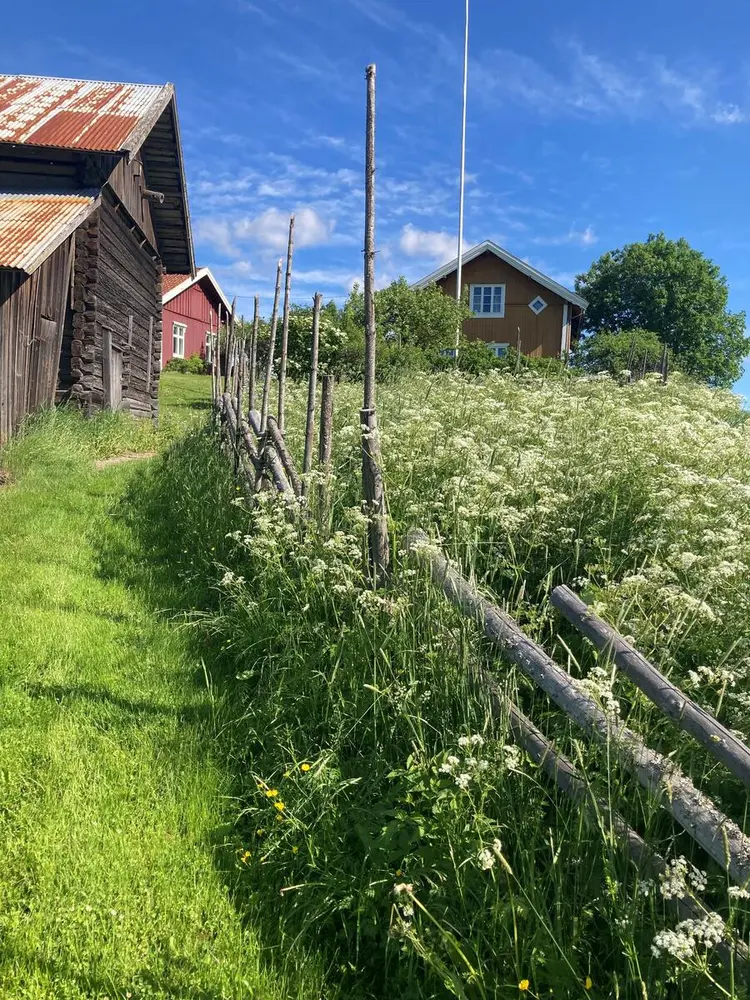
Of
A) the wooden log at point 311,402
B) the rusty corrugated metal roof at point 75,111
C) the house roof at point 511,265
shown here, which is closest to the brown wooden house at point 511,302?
the house roof at point 511,265

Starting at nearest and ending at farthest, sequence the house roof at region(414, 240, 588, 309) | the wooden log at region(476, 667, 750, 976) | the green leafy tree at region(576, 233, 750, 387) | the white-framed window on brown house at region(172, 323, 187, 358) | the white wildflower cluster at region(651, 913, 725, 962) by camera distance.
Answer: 1. the white wildflower cluster at region(651, 913, 725, 962)
2. the wooden log at region(476, 667, 750, 976)
3. the house roof at region(414, 240, 588, 309)
4. the white-framed window on brown house at region(172, 323, 187, 358)
5. the green leafy tree at region(576, 233, 750, 387)

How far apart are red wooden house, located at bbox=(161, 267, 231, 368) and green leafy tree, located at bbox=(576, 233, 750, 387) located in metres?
29.9

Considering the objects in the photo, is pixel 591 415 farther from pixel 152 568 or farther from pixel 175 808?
pixel 175 808

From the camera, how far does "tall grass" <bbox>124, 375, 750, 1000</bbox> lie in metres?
2.20

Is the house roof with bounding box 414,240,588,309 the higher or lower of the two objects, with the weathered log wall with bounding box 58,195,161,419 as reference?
higher

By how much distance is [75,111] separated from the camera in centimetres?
1274

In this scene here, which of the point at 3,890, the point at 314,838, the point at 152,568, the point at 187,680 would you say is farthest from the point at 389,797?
the point at 152,568

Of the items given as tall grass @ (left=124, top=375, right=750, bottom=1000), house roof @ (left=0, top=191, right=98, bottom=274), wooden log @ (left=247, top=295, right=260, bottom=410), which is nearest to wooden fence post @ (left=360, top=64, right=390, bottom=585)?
tall grass @ (left=124, top=375, right=750, bottom=1000)

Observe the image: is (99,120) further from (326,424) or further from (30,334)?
(326,424)

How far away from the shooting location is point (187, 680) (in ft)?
13.9

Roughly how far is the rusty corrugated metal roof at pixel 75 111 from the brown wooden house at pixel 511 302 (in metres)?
19.8

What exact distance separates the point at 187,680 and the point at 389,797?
187cm

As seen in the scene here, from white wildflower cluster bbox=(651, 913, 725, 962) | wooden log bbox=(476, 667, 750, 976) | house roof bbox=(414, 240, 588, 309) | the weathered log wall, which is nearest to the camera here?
white wildflower cluster bbox=(651, 913, 725, 962)

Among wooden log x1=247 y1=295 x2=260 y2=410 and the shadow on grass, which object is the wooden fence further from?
wooden log x1=247 y1=295 x2=260 y2=410
